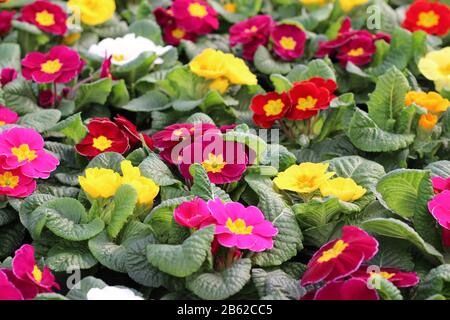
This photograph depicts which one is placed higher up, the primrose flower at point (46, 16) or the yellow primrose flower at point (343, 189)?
the yellow primrose flower at point (343, 189)

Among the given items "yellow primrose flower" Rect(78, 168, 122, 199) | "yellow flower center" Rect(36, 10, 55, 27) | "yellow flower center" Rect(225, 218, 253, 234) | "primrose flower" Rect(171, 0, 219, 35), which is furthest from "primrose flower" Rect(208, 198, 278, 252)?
"yellow flower center" Rect(36, 10, 55, 27)

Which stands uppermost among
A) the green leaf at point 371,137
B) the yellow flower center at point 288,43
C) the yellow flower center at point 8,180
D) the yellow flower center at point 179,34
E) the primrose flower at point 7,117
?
the yellow flower center at point 8,180

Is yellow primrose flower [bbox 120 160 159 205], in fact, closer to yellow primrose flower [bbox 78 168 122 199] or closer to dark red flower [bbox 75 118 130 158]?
yellow primrose flower [bbox 78 168 122 199]

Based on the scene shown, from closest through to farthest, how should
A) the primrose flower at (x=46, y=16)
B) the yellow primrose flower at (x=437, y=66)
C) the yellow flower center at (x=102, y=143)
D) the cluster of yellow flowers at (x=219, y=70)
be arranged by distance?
the yellow flower center at (x=102, y=143) → the cluster of yellow flowers at (x=219, y=70) → the yellow primrose flower at (x=437, y=66) → the primrose flower at (x=46, y=16)

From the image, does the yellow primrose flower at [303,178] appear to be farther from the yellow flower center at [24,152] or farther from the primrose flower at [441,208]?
the yellow flower center at [24,152]

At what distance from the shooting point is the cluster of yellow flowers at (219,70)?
100 inches

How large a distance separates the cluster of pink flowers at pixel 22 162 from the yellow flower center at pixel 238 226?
0.53m

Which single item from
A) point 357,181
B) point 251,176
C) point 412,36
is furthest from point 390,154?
point 412,36

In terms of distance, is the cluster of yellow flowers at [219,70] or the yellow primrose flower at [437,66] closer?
the cluster of yellow flowers at [219,70]

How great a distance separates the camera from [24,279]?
173 centimetres

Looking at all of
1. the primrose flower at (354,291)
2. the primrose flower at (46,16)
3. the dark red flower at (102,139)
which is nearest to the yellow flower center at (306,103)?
the dark red flower at (102,139)

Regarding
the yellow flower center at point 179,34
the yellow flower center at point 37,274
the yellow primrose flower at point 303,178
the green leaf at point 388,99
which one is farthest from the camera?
the yellow flower center at point 179,34

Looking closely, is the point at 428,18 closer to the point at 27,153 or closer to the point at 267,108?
the point at 267,108

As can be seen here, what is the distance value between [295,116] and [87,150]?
0.59 meters
